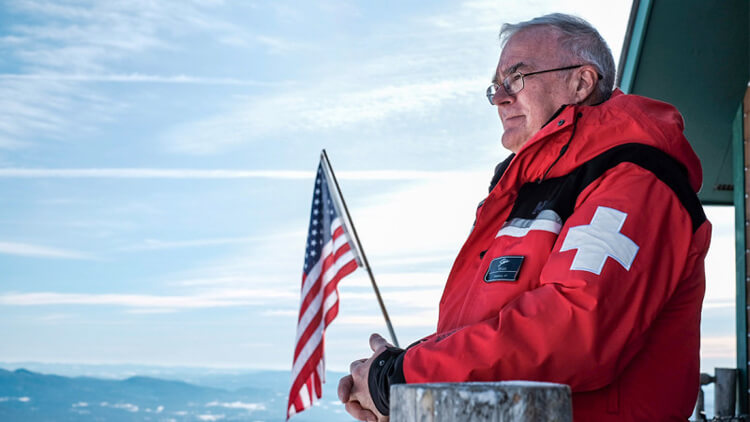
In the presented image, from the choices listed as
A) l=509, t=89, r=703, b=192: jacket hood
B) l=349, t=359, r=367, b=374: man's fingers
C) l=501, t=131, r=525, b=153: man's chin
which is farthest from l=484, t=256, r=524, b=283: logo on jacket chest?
l=501, t=131, r=525, b=153: man's chin

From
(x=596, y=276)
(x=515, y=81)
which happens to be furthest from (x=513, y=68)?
(x=596, y=276)

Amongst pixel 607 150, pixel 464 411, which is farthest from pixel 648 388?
pixel 464 411

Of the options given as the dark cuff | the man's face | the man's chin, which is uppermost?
the man's face

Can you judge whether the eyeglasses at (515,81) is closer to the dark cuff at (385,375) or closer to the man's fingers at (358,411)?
the dark cuff at (385,375)

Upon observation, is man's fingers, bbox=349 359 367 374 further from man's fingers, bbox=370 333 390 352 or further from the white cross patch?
the white cross patch

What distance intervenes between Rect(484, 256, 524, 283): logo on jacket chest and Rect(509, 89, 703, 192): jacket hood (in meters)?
0.27

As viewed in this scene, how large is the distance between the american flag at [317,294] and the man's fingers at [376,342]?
17.4ft

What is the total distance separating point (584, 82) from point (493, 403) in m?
1.52

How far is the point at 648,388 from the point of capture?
198cm

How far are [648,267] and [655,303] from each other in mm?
94

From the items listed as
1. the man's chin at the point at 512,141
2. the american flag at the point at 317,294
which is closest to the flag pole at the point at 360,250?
the american flag at the point at 317,294

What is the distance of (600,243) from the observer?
74.0 inches

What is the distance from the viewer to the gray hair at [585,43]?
2533 millimetres

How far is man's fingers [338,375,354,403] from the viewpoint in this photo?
2.16 m
